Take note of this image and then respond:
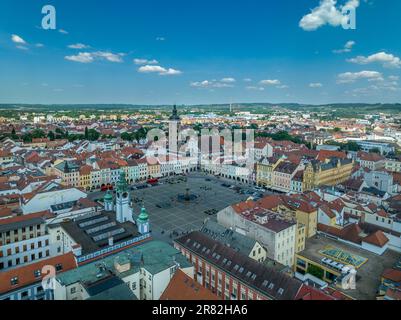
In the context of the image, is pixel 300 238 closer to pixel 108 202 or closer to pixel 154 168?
pixel 108 202

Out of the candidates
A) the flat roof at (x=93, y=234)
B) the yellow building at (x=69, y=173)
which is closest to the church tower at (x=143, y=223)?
the flat roof at (x=93, y=234)

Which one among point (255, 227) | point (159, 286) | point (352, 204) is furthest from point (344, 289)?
point (352, 204)

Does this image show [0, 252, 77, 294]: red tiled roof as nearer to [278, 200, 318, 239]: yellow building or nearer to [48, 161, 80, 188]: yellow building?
[278, 200, 318, 239]: yellow building

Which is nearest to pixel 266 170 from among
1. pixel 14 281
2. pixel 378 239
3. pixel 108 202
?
pixel 378 239

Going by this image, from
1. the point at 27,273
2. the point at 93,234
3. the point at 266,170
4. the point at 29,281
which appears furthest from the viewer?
the point at 266,170

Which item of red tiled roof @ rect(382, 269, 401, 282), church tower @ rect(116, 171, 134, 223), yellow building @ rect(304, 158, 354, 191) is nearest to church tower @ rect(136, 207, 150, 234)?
church tower @ rect(116, 171, 134, 223)

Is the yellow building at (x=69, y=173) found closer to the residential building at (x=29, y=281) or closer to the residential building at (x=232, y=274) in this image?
the residential building at (x=29, y=281)
